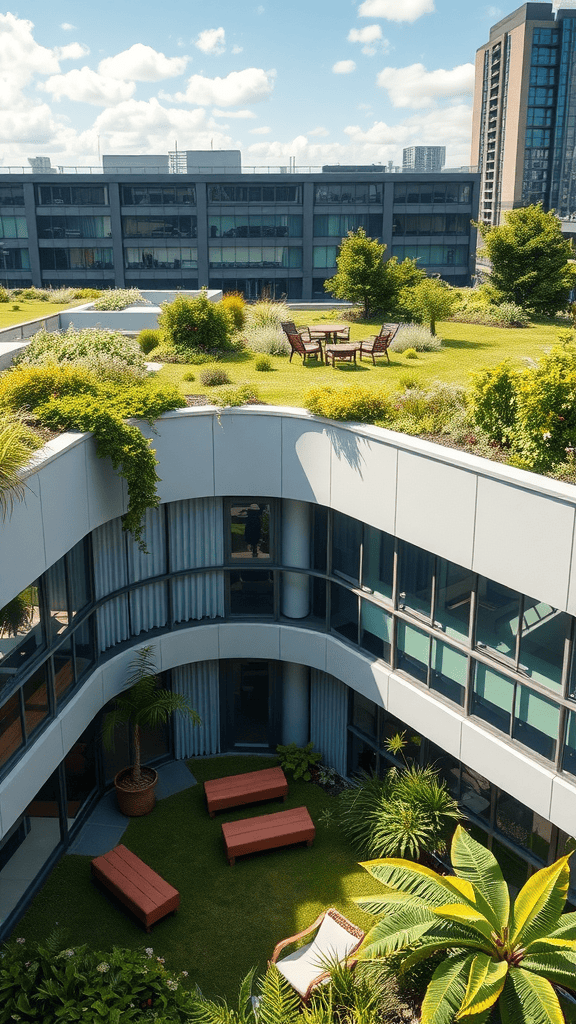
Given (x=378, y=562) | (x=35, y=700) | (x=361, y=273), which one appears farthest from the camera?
(x=361, y=273)

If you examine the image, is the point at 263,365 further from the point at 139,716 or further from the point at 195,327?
the point at 139,716

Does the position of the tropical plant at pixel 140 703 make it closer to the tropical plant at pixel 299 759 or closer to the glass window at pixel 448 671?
the tropical plant at pixel 299 759

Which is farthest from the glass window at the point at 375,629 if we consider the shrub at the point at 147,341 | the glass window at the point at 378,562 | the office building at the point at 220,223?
the office building at the point at 220,223

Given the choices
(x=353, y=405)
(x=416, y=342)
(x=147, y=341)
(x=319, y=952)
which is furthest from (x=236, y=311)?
(x=319, y=952)

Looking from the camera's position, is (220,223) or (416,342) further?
(220,223)

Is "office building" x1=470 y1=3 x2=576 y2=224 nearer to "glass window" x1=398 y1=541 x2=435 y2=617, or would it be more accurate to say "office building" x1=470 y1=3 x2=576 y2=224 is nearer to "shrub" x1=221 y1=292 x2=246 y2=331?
"shrub" x1=221 y1=292 x2=246 y2=331

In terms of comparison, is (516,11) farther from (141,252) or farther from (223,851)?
(223,851)

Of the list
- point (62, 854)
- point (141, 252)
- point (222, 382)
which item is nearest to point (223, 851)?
point (62, 854)
